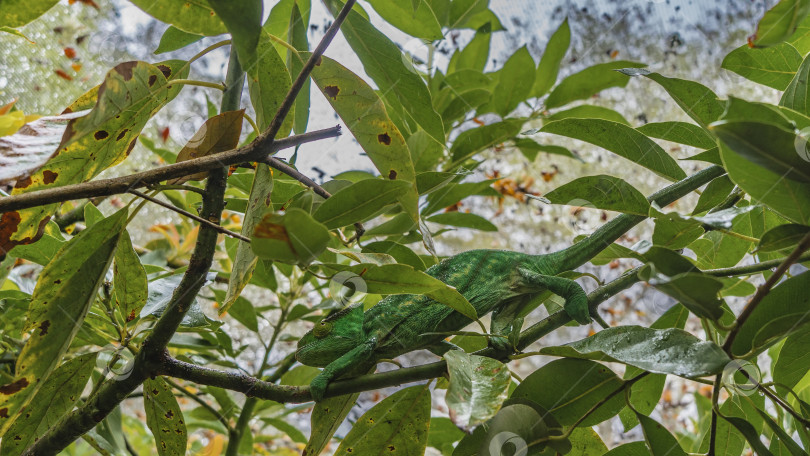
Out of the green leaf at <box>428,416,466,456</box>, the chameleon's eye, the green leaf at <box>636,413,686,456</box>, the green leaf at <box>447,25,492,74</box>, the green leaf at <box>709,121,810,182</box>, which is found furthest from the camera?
the green leaf at <box>447,25,492,74</box>

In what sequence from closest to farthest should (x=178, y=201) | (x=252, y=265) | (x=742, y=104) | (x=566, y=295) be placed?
(x=742, y=104), (x=252, y=265), (x=566, y=295), (x=178, y=201)

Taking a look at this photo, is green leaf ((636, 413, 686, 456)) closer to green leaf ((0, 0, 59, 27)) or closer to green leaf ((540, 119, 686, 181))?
green leaf ((540, 119, 686, 181))

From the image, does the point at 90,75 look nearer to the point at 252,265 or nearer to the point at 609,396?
the point at 252,265

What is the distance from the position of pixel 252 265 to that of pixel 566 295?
0.29 m

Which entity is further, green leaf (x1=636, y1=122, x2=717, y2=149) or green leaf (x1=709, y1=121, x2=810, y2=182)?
green leaf (x1=636, y1=122, x2=717, y2=149)

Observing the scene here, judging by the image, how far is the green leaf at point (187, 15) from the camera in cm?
38

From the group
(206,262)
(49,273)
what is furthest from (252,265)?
(49,273)

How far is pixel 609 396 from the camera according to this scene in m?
0.40

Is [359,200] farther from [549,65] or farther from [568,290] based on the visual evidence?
[549,65]

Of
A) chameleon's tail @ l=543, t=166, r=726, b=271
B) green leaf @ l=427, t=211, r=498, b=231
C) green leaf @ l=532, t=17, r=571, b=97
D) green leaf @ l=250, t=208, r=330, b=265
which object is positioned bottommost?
green leaf @ l=250, t=208, r=330, b=265

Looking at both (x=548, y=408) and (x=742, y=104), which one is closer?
(x=742, y=104)

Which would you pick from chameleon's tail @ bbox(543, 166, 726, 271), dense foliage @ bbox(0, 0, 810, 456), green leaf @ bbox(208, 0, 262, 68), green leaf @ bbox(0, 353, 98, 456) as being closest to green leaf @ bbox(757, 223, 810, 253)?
dense foliage @ bbox(0, 0, 810, 456)

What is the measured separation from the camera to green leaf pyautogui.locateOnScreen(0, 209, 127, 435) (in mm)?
394

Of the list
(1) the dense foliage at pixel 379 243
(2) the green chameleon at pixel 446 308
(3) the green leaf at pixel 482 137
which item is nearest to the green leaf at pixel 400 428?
(1) the dense foliage at pixel 379 243
